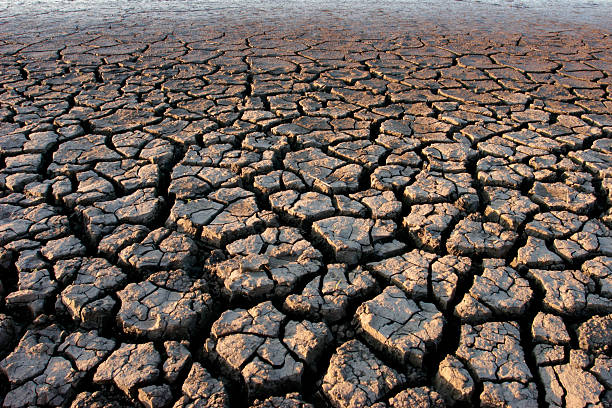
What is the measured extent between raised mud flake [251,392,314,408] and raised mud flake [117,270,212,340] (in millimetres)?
409

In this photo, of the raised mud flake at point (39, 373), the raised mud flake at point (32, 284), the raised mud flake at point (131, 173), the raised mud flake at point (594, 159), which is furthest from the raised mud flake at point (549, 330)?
the raised mud flake at point (131, 173)

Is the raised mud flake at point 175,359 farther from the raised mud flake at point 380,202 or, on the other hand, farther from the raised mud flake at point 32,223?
the raised mud flake at point 380,202

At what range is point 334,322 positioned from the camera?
1.73 meters

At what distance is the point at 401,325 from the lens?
5.52 ft

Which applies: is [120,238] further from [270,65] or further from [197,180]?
[270,65]

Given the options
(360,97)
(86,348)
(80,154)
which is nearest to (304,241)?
(86,348)

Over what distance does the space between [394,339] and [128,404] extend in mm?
931

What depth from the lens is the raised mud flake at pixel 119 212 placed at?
7.28ft

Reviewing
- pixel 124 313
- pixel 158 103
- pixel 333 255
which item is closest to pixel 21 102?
pixel 158 103

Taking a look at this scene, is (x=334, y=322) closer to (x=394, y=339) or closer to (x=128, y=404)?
(x=394, y=339)

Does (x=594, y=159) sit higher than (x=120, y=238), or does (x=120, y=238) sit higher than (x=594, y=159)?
(x=594, y=159)

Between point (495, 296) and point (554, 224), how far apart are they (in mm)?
690

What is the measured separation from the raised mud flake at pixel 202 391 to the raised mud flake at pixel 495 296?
0.93 metres

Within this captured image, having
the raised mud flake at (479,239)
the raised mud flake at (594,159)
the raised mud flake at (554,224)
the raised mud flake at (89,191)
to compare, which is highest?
the raised mud flake at (594,159)
